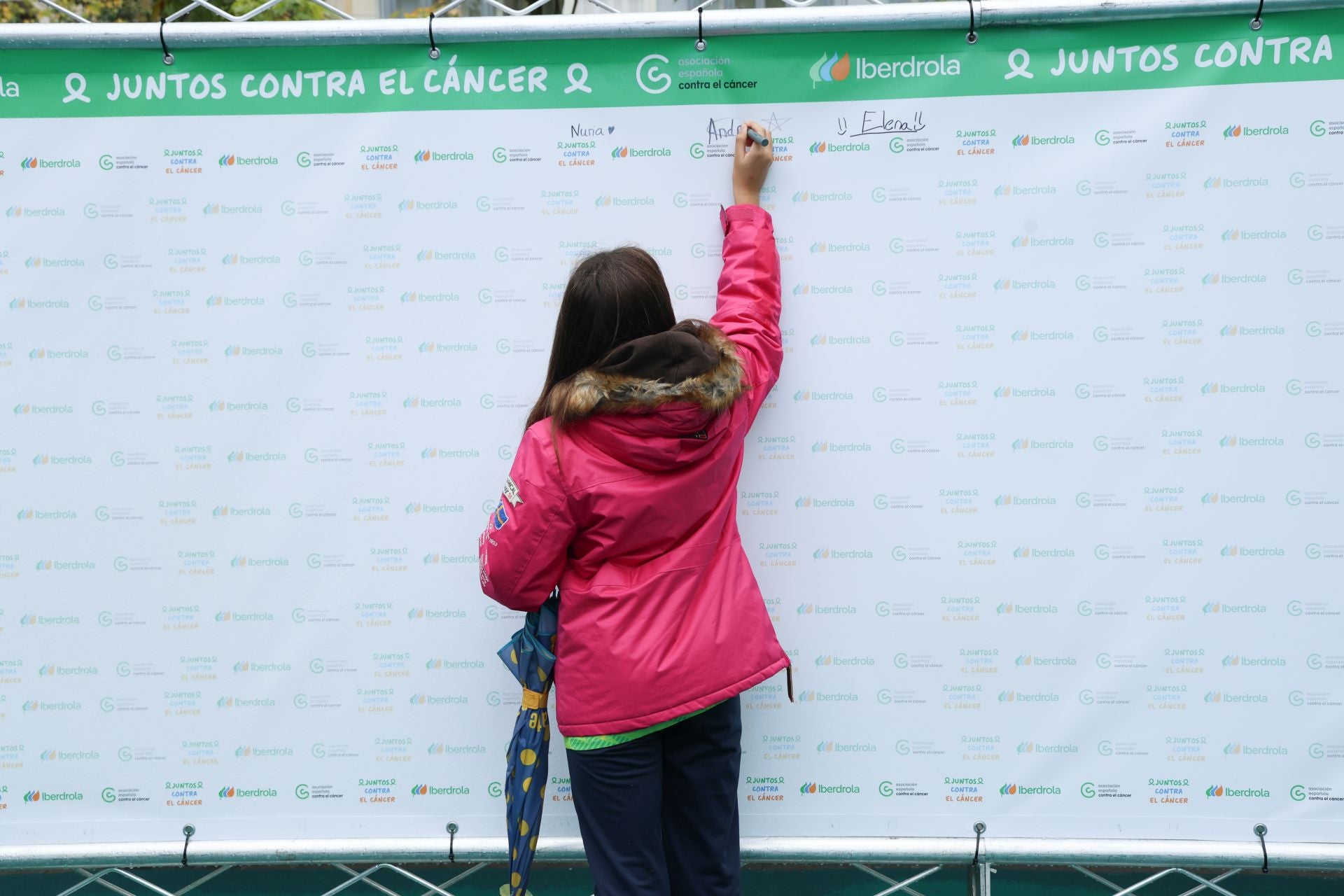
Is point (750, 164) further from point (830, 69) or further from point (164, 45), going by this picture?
point (164, 45)

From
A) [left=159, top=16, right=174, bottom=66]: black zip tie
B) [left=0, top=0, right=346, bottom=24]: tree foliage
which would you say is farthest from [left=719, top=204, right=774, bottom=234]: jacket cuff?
[left=0, top=0, right=346, bottom=24]: tree foliage

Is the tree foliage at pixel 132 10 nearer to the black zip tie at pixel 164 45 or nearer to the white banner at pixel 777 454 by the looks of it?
the black zip tie at pixel 164 45

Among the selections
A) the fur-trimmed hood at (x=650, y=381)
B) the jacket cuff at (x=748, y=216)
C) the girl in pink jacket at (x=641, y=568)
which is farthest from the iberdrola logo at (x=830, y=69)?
the fur-trimmed hood at (x=650, y=381)

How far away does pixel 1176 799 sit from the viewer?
6.43 ft

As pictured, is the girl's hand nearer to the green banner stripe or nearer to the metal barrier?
the green banner stripe

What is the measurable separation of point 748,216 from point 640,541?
731 mm

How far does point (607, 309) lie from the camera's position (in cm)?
158

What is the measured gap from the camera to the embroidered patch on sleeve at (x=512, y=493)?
1.62 m

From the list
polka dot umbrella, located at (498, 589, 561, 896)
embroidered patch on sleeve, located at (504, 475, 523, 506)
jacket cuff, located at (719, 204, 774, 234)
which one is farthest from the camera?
jacket cuff, located at (719, 204, 774, 234)

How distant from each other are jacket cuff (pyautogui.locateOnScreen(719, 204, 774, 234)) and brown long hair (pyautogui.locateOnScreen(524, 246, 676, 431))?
12.7 inches

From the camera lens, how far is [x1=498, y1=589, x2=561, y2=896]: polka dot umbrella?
176 centimetres

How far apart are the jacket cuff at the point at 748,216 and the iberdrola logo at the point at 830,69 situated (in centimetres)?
30

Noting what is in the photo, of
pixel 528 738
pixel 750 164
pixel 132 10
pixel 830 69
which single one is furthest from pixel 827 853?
pixel 132 10

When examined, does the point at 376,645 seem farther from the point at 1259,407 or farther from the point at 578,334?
the point at 1259,407
